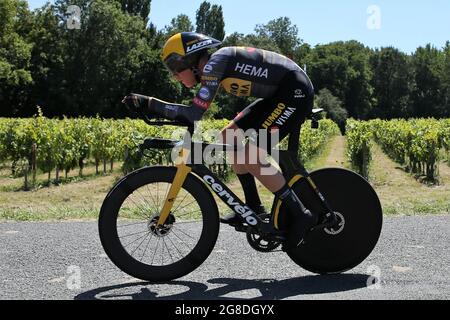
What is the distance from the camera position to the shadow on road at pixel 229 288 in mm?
4121

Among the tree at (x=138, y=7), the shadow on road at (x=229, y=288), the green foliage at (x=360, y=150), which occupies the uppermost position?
the tree at (x=138, y=7)

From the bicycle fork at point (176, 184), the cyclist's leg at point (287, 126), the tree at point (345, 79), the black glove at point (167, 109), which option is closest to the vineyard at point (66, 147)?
the cyclist's leg at point (287, 126)

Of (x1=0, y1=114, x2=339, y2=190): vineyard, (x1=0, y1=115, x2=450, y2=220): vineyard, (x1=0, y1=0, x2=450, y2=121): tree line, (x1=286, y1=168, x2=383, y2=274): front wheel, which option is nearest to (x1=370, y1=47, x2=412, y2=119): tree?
(x1=0, y1=0, x2=450, y2=121): tree line

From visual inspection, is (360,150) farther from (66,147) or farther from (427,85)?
(427,85)

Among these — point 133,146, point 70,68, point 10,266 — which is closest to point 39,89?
point 70,68

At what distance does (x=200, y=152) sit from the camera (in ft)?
14.8

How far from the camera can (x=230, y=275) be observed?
474cm

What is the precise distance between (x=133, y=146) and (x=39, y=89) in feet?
165

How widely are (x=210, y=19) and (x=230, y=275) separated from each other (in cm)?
11614

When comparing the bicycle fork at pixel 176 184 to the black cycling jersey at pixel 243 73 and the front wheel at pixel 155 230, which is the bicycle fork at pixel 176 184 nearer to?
the front wheel at pixel 155 230

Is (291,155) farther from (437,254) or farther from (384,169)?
(384,169)

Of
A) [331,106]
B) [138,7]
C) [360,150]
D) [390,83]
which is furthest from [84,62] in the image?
[390,83]

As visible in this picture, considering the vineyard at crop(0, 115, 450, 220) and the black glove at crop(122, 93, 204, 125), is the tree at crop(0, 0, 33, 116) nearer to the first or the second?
the vineyard at crop(0, 115, 450, 220)

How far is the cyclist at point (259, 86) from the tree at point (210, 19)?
4469 inches
